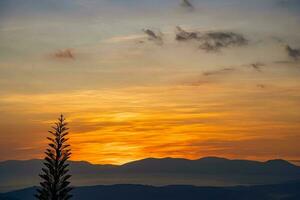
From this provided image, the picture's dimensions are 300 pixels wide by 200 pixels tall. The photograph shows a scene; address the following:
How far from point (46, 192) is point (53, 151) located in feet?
16.2

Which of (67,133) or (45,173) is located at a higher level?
(67,133)

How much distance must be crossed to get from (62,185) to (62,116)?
7.77 meters

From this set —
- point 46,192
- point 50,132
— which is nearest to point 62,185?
point 46,192

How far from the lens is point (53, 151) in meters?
72.1

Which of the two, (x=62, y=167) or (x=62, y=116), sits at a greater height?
(x=62, y=116)

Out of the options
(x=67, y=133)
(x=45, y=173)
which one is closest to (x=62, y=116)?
(x=67, y=133)

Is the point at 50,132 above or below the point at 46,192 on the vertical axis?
above

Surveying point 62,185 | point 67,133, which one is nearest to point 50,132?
point 67,133

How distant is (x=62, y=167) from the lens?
2790 inches

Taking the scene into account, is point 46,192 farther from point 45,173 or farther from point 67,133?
point 67,133

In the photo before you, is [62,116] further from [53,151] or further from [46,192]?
[46,192]

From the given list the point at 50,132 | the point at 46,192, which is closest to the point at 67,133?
the point at 50,132

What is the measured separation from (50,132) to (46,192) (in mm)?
7114

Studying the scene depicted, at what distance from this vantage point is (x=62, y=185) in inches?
2761
